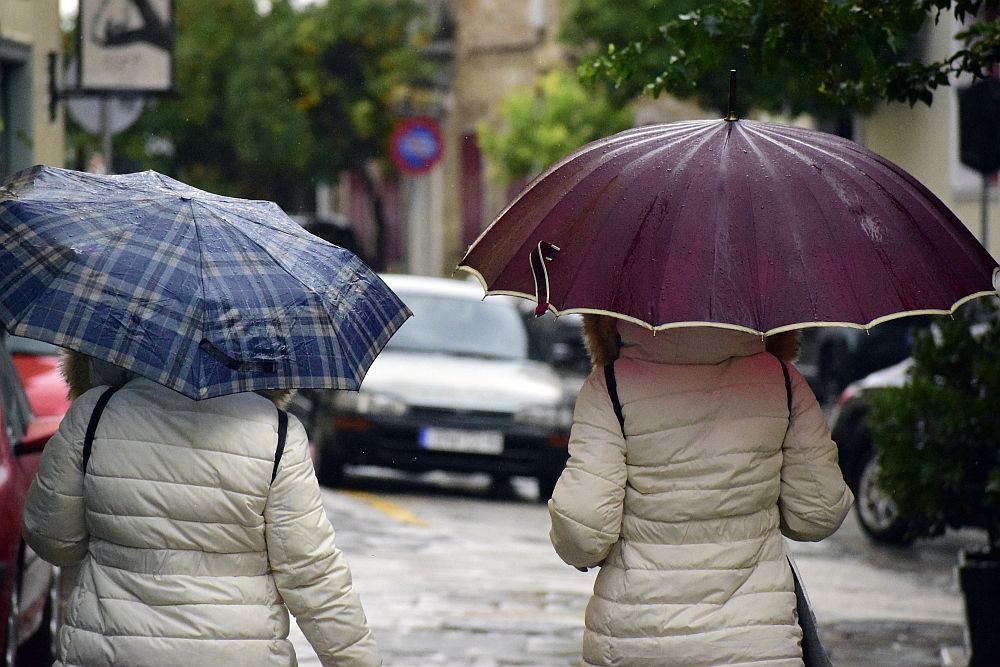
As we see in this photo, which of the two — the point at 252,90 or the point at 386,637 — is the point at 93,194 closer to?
the point at 386,637

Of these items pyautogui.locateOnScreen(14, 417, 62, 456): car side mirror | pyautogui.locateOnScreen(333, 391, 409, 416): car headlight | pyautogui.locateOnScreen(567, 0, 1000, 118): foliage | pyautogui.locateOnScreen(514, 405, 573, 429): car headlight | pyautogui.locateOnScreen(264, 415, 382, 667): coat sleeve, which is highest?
pyautogui.locateOnScreen(567, 0, 1000, 118): foliage

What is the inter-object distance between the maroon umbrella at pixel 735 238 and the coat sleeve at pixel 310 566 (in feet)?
2.28

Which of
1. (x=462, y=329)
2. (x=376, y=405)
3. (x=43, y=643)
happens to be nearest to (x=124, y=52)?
(x=462, y=329)

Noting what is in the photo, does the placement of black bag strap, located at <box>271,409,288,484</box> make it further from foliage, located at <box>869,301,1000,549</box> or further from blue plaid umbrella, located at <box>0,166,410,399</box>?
foliage, located at <box>869,301,1000,549</box>

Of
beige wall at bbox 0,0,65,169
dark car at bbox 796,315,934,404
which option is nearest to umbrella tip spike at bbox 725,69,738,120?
beige wall at bbox 0,0,65,169

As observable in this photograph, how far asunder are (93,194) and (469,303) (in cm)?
1051

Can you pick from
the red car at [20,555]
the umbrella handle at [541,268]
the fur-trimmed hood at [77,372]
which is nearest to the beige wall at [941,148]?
the red car at [20,555]

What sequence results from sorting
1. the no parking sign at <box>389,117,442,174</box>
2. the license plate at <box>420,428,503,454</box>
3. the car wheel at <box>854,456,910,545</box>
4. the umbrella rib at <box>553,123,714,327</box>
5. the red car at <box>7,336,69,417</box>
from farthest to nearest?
the no parking sign at <box>389,117,442,174</box>, the license plate at <box>420,428,503,454</box>, the car wheel at <box>854,456,910,545</box>, the red car at <box>7,336,69,417</box>, the umbrella rib at <box>553,123,714,327</box>

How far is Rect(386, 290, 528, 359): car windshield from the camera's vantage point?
1438 cm

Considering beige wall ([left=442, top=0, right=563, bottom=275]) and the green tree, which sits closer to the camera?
the green tree

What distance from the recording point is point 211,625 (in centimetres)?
406

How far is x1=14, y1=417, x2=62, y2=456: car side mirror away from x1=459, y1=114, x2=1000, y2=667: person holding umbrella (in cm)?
247

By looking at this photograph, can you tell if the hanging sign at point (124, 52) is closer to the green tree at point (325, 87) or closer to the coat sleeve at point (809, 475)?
the coat sleeve at point (809, 475)

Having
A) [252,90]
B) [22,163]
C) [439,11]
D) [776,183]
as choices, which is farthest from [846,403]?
[439,11]
